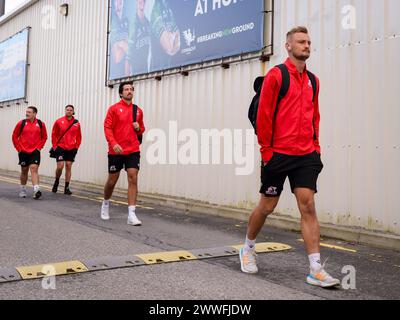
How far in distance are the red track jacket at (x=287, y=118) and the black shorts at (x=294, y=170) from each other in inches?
1.8

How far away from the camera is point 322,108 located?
658 cm

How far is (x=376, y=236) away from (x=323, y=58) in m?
2.44

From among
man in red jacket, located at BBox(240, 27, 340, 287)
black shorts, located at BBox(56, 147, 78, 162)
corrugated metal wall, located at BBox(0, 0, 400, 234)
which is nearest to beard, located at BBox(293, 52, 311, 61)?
man in red jacket, located at BBox(240, 27, 340, 287)

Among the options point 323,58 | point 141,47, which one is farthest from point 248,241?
point 141,47

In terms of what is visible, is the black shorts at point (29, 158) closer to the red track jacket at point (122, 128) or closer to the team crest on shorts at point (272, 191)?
the red track jacket at point (122, 128)

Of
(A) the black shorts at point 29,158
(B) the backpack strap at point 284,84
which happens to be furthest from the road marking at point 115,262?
(A) the black shorts at point 29,158

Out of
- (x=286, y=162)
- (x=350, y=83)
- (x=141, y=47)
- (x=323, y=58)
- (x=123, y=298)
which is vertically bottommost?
(x=123, y=298)

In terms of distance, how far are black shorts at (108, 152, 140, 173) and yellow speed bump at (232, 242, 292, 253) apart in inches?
84.5

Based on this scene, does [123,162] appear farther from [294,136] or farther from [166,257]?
[294,136]

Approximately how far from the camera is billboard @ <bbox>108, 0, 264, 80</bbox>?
7.86 meters

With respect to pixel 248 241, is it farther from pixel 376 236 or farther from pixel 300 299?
pixel 376 236

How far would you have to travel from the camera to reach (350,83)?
6.22 metres

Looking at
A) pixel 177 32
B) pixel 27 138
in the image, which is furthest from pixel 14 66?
pixel 177 32

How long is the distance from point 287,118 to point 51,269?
2289 mm
